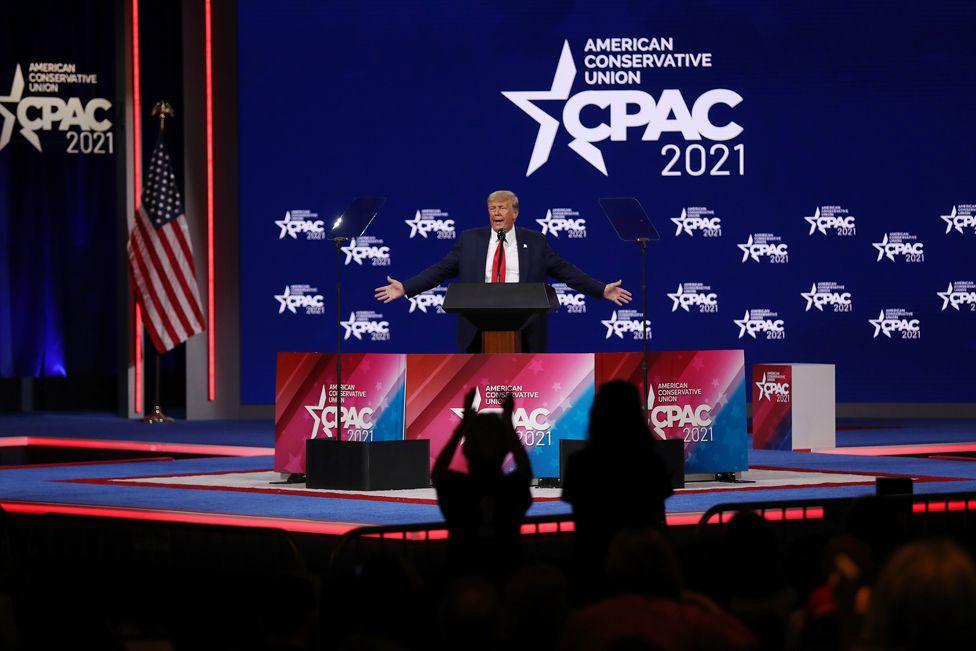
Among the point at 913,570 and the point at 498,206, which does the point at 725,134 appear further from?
the point at 913,570

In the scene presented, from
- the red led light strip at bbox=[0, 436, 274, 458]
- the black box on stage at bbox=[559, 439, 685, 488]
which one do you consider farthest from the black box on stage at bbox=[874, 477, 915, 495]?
the red led light strip at bbox=[0, 436, 274, 458]

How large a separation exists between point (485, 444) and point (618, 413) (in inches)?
20.6

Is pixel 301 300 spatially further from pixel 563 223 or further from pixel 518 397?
pixel 518 397

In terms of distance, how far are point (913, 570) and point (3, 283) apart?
1843cm

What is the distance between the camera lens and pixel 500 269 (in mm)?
12547

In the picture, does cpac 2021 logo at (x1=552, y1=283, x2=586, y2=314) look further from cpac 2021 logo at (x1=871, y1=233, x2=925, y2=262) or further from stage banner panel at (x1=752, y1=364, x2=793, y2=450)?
cpac 2021 logo at (x1=871, y1=233, x2=925, y2=262)

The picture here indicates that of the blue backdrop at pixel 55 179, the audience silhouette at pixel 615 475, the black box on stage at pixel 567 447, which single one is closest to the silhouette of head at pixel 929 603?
the audience silhouette at pixel 615 475

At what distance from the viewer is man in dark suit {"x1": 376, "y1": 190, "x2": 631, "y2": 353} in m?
12.4

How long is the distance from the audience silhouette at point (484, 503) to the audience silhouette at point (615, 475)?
0.26 meters

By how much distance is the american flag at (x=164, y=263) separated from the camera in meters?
18.8

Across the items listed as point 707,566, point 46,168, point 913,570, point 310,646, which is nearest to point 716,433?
point 707,566

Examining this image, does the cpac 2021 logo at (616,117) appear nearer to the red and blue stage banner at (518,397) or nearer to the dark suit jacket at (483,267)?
the dark suit jacket at (483,267)


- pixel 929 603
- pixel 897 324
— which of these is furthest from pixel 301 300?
pixel 929 603

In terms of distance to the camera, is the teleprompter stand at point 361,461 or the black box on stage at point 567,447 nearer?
the black box on stage at point 567,447
